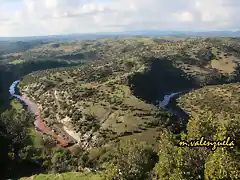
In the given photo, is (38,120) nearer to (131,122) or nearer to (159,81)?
(131,122)

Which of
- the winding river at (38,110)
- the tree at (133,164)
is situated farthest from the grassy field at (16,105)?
the tree at (133,164)

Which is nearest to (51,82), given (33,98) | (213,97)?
(33,98)

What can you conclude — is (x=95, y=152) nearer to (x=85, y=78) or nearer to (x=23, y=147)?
(x=23, y=147)

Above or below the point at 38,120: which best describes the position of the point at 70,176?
above

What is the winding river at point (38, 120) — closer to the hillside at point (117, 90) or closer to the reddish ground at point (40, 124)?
the reddish ground at point (40, 124)

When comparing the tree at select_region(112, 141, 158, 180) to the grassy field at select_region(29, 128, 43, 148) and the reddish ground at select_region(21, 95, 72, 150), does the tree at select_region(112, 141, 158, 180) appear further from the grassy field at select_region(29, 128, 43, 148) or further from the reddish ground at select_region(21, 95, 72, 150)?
the reddish ground at select_region(21, 95, 72, 150)

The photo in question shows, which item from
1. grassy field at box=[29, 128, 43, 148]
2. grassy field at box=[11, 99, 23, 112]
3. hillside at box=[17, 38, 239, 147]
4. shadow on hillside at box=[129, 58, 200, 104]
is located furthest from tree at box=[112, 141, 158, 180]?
grassy field at box=[11, 99, 23, 112]

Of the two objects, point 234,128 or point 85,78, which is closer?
point 234,128

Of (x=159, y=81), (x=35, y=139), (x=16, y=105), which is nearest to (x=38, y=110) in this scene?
(x=16, y=105)

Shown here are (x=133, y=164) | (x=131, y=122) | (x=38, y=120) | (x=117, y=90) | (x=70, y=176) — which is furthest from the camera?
(x=117, y=90)
